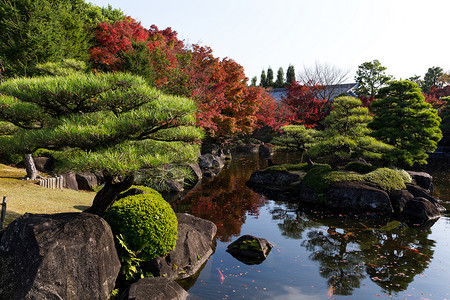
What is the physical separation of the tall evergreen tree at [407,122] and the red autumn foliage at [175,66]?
11.3 metres

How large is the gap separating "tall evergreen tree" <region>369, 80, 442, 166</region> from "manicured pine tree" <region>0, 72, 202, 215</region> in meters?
14.1

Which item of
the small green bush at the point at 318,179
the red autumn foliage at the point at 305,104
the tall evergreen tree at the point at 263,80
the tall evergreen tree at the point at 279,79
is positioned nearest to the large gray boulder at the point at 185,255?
the small green bush at the point at 318,179

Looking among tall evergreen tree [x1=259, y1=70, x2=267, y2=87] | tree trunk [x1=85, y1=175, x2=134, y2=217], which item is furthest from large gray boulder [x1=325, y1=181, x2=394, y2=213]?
tall evergreen tree [x1=259, y1=70, x2=267, y2=87]

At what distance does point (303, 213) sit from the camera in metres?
12.3

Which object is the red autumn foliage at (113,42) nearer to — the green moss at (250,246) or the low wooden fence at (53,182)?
the low wooden fence at (53,182)

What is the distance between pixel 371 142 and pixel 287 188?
546 centimetres

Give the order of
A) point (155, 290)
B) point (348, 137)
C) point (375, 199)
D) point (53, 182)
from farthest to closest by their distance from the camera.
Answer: point (348, 137)
point (375, 199)
point (53, 182)
point (155, 290)

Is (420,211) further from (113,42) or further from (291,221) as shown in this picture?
(113,42)

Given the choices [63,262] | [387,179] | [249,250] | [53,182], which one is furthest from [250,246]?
[53,182]

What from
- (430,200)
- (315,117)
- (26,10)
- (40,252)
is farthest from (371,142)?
(26,10)

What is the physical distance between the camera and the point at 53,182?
12.3m

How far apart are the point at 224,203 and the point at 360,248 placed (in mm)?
6557

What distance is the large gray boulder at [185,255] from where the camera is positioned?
21.6 feet

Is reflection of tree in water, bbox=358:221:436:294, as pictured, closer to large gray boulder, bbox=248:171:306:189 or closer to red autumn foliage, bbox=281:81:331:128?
large gray boulder, bbox=248:171:306:189
